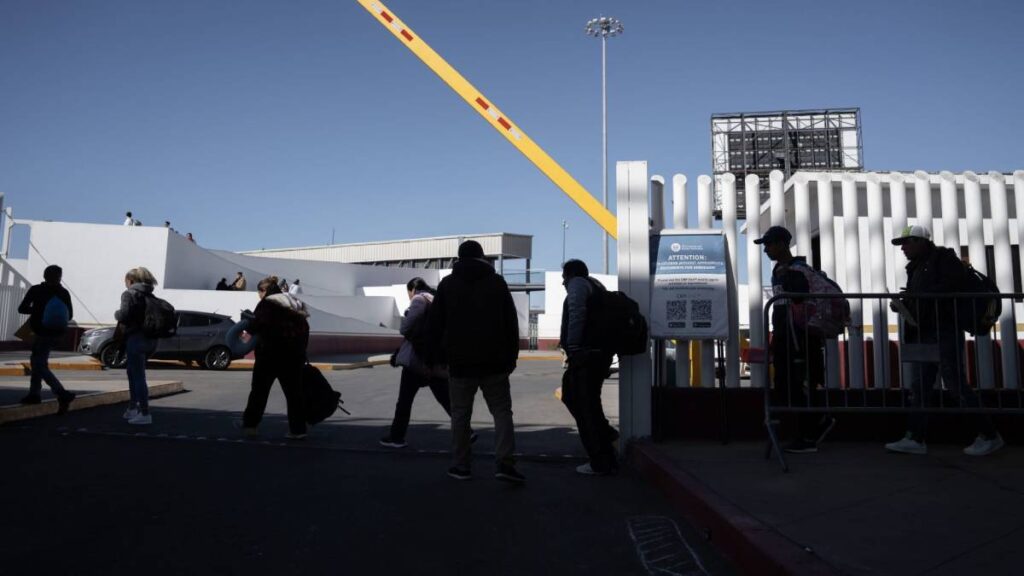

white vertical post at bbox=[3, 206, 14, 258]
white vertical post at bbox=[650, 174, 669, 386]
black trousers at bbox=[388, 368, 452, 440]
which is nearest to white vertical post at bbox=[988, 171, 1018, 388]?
white vertical post at bbox=[650, 174, 669, 386]

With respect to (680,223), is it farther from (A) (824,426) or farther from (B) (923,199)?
(B) (923,199)

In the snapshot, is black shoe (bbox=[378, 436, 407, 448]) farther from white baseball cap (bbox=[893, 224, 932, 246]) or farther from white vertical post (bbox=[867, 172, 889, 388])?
white baseball cap (bbox=[893, 224, 932, 246])

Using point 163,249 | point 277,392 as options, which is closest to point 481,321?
point 277,392

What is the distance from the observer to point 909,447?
5.48m

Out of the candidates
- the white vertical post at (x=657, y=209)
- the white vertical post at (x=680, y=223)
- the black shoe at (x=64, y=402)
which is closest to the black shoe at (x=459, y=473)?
the white vertical post at (x=657, y=209)

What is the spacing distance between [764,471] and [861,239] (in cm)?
338

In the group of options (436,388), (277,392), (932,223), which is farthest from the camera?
(277,392)

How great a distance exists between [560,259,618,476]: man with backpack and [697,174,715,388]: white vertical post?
3.14 ft

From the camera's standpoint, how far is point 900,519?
12.1 feet

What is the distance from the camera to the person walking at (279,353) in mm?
7152

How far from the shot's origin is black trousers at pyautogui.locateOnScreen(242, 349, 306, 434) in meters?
7.21

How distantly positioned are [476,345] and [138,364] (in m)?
4.54

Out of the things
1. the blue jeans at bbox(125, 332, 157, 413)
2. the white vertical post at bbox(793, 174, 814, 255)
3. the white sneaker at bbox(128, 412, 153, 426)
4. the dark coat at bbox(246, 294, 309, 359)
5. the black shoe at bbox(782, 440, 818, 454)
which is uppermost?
the white vertical post at bbox(793, 174, 814, 255)

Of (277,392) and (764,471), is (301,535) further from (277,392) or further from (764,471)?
(277,392)
